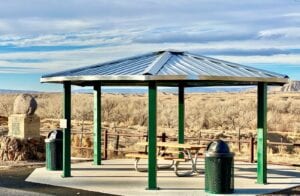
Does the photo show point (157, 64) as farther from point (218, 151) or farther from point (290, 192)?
point (290, 192)

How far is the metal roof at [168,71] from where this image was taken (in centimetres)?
1424

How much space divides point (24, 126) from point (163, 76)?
847cm

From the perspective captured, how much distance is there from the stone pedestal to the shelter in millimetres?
4923

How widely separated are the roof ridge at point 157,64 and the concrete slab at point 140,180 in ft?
8.53

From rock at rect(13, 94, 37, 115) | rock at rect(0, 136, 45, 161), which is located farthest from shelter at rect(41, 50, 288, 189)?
rock at rect(13, 94, 37, 115)

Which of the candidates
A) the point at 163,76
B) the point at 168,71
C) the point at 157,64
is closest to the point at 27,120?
the point at 157,64

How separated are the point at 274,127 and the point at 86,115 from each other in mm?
22968

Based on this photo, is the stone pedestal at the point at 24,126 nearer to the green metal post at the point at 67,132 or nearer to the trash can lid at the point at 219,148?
the green metal post at the point at 67,132

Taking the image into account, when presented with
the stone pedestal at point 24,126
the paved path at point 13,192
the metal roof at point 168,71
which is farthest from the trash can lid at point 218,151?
the stone pedestal at point 24,126

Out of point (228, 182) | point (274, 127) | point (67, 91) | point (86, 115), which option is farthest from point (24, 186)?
point (86, 115)

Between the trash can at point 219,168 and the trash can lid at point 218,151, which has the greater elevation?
the trash can lid at point 218,151

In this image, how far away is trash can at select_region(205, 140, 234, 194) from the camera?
46.2 feet

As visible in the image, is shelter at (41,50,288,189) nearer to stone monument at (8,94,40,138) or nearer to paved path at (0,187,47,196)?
paved path at (0,187,47,196)

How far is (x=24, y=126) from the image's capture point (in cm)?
2120
